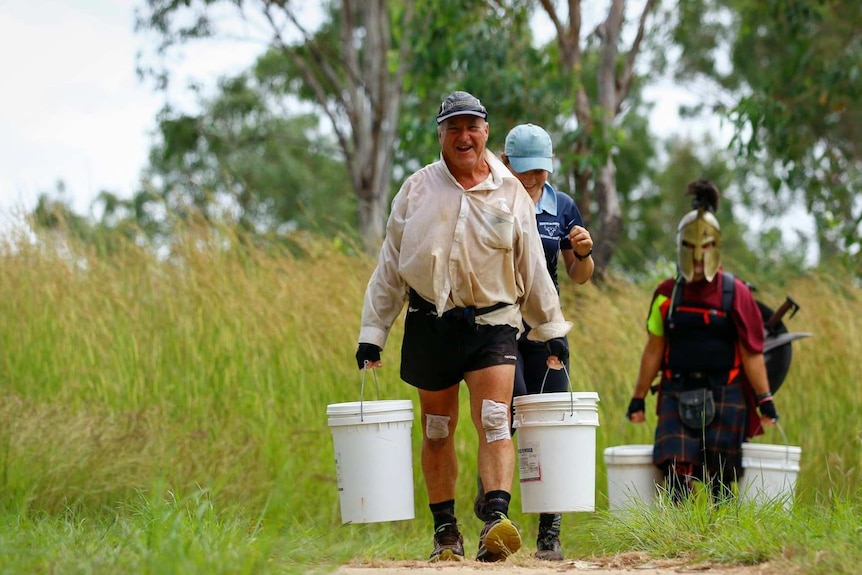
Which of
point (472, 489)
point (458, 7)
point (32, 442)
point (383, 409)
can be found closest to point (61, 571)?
point (383, 409)

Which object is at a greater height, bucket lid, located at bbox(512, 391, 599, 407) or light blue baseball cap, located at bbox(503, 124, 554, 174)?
light blue baseball cap, located at bbox(503, 124, 554, 174)

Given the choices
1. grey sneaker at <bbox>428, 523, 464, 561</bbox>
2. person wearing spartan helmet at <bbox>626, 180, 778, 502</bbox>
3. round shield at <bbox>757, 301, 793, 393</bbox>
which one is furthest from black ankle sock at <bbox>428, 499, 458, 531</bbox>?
round shield at <bbox>757, 301, 793, 393</bbox>

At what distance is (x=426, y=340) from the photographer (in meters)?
5.48

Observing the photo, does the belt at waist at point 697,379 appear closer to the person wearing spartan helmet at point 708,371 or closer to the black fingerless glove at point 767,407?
the person wearing spartan helmet at point 708,371

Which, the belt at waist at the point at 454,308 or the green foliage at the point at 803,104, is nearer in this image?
the belt at waist at the point at 454,308

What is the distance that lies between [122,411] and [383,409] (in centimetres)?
314

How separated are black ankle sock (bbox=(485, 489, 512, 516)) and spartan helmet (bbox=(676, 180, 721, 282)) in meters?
2.19

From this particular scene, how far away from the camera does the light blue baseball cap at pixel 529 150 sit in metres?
5.93

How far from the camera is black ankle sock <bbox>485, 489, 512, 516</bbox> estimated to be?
5.35 m

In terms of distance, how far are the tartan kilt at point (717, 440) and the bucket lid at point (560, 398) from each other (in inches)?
60.7

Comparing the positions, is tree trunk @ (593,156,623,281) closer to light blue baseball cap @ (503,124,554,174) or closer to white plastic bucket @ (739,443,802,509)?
white plastic bucket @ (739,443,802,509)

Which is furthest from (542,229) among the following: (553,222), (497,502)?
(497,502)

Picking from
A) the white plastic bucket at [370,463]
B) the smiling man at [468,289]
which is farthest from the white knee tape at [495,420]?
the white plastic bucket at [370,463]

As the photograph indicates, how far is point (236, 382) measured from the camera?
8641 mm
